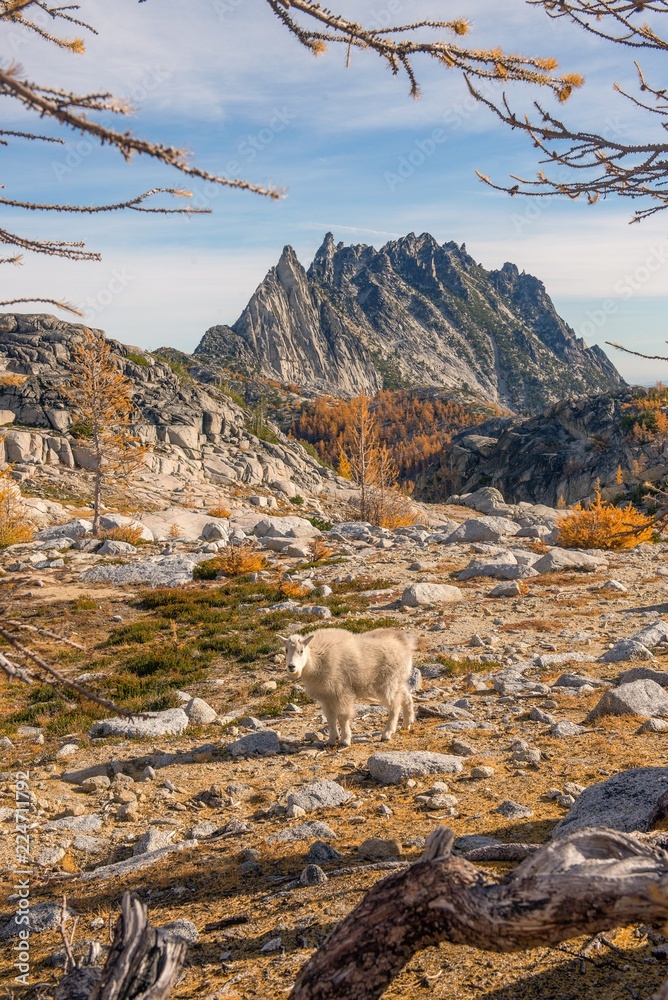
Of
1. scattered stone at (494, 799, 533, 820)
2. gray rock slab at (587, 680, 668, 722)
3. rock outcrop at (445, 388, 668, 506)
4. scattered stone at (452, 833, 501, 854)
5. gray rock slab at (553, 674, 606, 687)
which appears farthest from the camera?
rock outcrop at (445, 388, 668, 506)

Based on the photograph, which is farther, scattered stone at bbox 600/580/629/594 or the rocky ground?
scattered stone at bbox 600/580/629/594

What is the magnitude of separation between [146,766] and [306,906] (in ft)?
14.0

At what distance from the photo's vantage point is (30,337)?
182 feet

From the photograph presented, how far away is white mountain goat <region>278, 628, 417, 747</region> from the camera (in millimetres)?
8867

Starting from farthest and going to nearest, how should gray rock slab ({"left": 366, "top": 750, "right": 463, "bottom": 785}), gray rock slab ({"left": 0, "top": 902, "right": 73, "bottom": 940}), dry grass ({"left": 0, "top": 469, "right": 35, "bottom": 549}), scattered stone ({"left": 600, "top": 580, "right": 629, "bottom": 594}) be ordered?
dry grass ({"left": 0, "top": 469, "right": 35, "bottom": 549})
scattered stone ({"left": 600, "top": 580, "right": 629, "bottom": 594})
gray rock slab ({"left": 366, "top": 750, "right": 463, "bottom": 785})
gray rock slab ({"left": 0, "top": 902, "right": 73, "bottom": 940})

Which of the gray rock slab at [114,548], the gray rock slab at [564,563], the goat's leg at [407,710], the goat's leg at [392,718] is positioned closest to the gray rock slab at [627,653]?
the goat's leg at [407,710]

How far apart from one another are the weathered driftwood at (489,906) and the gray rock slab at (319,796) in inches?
168

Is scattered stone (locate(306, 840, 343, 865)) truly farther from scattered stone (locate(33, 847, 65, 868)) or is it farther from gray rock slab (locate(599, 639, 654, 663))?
gray rock slab (locate(599, 639, 654, 663))

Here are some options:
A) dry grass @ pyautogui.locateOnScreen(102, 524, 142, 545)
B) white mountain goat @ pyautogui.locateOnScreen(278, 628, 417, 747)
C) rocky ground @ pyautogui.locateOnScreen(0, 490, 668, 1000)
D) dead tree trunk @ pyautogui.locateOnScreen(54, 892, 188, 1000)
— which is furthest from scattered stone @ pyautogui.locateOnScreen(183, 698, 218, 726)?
dry grass @ pyautogui.locateOnScreen(102, 524, 142, 545)

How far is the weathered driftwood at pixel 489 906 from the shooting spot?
2537 millimetres

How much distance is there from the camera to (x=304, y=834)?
6363 mm

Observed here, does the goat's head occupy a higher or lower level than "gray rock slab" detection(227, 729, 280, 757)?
higher

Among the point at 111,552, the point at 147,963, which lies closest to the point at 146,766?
the point at 147,963

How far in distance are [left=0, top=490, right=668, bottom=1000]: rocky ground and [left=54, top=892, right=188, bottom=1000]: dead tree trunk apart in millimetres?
1162
